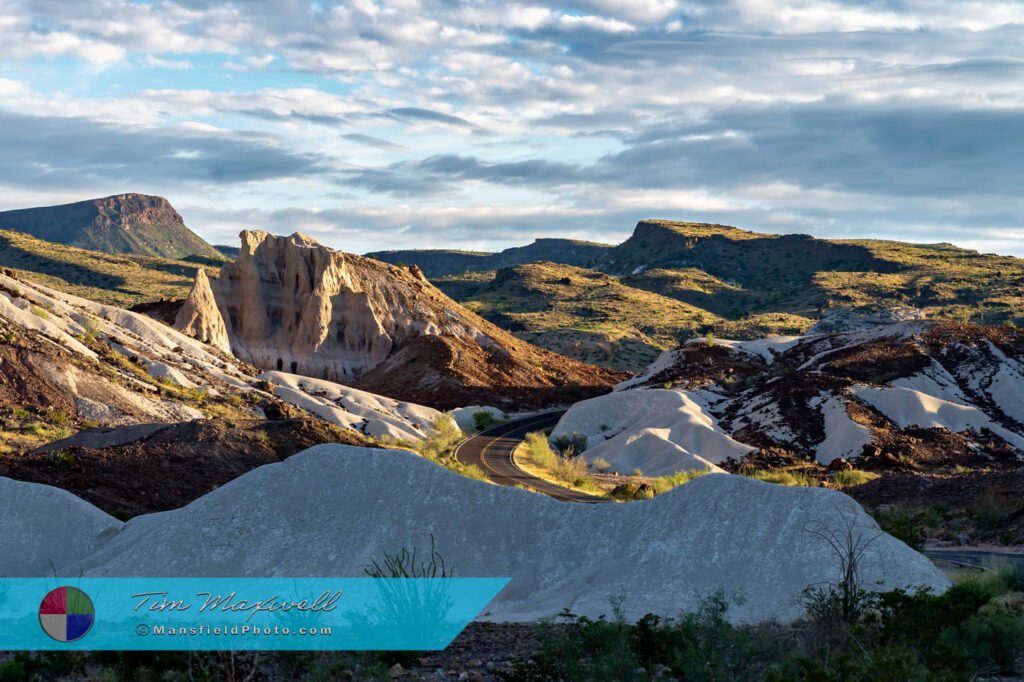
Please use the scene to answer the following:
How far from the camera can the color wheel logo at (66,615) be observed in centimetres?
1609

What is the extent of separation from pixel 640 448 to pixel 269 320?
150 ft

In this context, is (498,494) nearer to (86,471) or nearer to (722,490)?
(722,490)

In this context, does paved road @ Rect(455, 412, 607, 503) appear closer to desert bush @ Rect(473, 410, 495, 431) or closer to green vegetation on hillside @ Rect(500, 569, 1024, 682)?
desert bush @ Rect(473, 410, 495, 431)

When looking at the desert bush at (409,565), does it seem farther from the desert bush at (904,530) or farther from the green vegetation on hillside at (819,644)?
the desert bush at (904,530)

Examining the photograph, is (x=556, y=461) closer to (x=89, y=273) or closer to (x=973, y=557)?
(x=973, y=557)

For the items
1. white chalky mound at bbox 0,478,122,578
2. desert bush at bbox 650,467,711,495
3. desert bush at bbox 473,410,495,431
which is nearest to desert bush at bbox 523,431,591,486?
desert bush at bbox 650,467,711,495

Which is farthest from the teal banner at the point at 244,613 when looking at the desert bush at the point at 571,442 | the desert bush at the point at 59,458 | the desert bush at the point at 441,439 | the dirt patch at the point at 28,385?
the desert bush at the point at 571,442

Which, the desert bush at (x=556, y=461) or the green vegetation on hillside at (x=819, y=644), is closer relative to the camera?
the green vegetation on hillside at (x=819, y=644)

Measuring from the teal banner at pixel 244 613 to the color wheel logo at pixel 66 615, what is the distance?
2 cm

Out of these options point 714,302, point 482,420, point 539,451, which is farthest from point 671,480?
point 714,302

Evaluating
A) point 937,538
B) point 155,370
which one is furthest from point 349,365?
point 937,538

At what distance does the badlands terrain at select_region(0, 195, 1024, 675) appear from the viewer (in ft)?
64.2

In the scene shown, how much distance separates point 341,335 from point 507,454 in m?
39.9

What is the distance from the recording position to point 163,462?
38562mm
